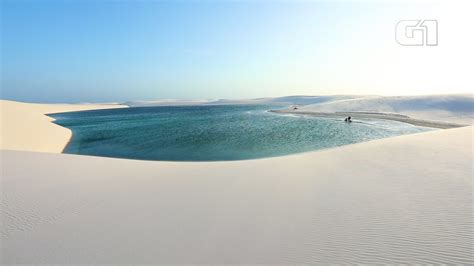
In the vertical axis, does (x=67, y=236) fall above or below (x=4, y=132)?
below

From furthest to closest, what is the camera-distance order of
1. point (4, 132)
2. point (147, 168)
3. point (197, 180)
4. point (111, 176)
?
point (4, 132) < point (147, 168) < point (111, 176) < point (197, 180)

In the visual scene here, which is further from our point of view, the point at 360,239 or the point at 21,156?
the point at 21,156

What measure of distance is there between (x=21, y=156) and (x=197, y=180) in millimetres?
11380

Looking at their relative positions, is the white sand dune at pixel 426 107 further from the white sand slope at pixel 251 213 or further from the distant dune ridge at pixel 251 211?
the white sand slope at pixel 251 213

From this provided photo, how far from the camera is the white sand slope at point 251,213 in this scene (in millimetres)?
4543

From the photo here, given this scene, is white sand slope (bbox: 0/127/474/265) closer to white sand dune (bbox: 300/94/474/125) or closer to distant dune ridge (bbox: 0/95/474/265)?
distant dune ridge (bbox: 0/95/474/265)

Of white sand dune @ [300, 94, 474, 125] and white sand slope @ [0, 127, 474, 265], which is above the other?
white sand dune @ [300, 94, 474, 125]

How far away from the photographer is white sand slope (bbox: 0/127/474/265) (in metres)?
4.54

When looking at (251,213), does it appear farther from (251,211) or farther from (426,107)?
(426,107)

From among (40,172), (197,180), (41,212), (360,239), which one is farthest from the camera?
(40,172)

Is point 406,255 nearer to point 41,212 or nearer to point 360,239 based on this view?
point 360,239

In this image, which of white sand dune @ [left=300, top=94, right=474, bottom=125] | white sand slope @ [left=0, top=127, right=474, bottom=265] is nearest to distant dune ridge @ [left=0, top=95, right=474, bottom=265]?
white sand slope @ [left=0, top=127, right=474, bottom=265]

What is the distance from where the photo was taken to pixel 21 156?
44.4ft

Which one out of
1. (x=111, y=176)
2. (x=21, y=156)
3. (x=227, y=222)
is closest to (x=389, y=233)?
(x=227, y=222)
